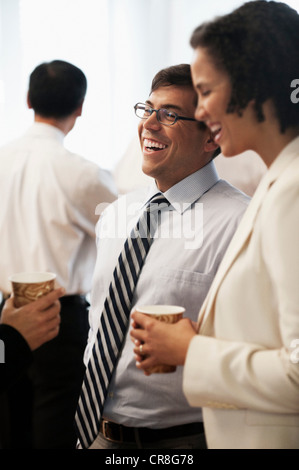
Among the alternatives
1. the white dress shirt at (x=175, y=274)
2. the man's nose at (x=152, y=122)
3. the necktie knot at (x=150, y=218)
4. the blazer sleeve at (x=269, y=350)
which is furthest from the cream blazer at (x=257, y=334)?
the man's nose at (x=152, y=122)

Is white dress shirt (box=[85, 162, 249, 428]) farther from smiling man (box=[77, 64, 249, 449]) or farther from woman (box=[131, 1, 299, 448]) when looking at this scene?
woman (box=[131, 1, 299, 448])

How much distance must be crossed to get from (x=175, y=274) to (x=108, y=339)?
0.24m

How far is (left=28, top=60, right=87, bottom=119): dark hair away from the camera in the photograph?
231 centimetres

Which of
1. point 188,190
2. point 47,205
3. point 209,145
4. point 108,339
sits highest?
point 209,145

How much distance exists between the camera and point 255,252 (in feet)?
2.99

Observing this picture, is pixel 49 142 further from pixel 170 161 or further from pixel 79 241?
pixel 170 161

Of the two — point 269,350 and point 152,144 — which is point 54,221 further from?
point 269,350

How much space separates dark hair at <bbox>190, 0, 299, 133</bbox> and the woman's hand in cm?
40

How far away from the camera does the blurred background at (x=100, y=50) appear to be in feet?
10.9

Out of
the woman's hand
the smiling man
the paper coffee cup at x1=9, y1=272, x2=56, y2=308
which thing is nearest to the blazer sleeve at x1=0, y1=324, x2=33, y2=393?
the paper coffee cup at x1=9, y1=272, x2=56, y2=308

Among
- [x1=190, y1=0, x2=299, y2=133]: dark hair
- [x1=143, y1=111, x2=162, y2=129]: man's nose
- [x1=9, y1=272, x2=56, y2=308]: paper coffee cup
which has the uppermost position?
[x1=190, y1=0, x2=299, y2=133]: dark hair

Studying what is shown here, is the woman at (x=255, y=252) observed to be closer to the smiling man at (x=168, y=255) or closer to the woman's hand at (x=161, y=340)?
the woman's hand at (x=161, y=340)

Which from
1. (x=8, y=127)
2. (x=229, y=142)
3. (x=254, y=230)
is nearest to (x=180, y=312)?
(x=254, y=230)

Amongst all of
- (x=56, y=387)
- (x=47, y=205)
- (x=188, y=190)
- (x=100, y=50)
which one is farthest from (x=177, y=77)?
(x=100, y=50)
